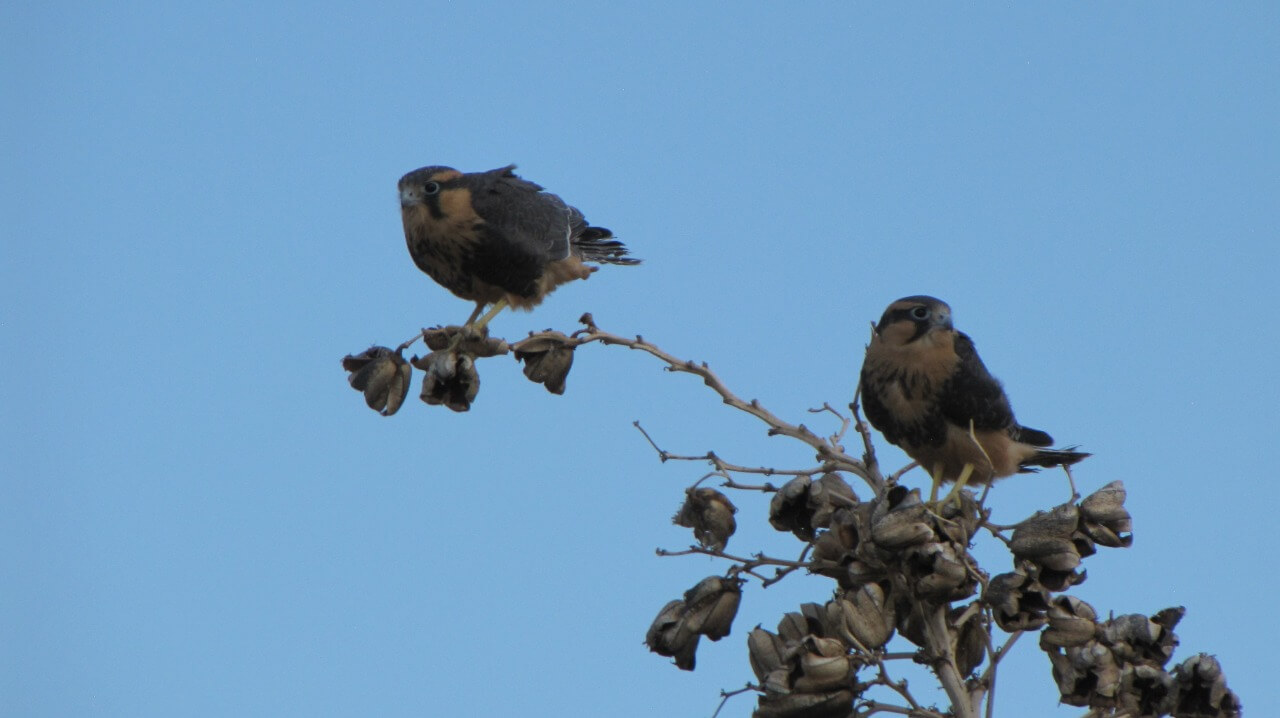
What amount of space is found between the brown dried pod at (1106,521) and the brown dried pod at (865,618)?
1.43 feet

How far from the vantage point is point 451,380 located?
10.5 feet

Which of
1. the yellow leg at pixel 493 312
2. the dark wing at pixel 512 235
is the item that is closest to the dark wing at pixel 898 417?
the dark wing at pixel 512 235

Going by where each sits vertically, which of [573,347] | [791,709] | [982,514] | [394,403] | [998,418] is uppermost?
[998,418]

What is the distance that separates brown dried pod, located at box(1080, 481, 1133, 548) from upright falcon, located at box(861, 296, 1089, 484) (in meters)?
1.27

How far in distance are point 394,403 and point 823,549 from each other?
1.19m

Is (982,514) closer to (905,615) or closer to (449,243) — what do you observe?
(905,615)

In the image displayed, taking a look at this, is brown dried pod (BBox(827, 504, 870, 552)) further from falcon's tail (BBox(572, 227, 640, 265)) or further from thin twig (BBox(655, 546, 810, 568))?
falcon's tail (BBox(572, 227, 640, 265))

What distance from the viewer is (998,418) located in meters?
4.16

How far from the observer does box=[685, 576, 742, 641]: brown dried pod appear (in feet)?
9.09

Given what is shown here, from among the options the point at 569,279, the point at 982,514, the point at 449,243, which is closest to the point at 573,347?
the point at 982,514

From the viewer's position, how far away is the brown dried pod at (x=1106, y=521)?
8.50 ft

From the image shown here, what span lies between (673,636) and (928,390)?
1479 millimetres

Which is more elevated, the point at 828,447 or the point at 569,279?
the point at 569,279

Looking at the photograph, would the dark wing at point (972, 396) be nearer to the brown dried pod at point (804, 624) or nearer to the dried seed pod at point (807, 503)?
the dried seed pod at point (807, 503)
